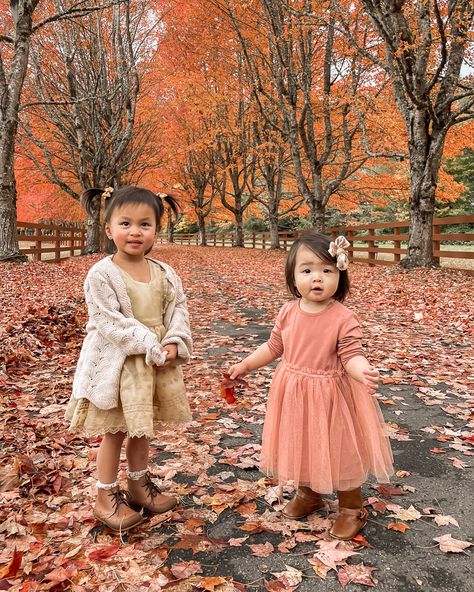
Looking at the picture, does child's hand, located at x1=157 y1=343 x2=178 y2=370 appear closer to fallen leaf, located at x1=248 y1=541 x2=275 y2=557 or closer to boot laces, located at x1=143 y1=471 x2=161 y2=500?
boot laces, located at x1=143 y1=471 x2=161 y2=500

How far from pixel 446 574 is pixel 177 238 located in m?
53.8

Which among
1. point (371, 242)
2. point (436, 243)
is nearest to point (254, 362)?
point (436, 243)

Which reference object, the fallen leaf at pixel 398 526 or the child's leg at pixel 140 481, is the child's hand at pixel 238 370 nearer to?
the child's leg at pixel 140 481

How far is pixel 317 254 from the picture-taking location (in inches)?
90.4

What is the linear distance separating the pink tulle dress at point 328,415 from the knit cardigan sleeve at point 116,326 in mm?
721

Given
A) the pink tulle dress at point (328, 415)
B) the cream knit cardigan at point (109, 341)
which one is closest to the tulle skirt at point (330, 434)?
the pink tulle dress at point (328, 415)

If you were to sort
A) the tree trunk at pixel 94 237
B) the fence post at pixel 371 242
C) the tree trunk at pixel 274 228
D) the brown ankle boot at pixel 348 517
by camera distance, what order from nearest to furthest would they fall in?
the brown ankle boot at pixel 348 517, the fence post at pixel 371 242, the tree trunk at pixel 94 237, the tree trunk at pixel 274 228

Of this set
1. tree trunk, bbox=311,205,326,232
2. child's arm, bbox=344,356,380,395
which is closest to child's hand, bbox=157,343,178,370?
child's arm, bbox=344,356,380,395

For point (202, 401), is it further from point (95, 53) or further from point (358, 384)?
point (95, 53)

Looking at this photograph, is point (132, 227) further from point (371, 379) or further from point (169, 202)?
point (371, 379)

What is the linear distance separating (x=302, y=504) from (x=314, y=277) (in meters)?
1.27

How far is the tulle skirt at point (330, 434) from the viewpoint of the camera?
7.38 feet

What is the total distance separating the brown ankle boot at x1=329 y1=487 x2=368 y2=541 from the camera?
2291mm

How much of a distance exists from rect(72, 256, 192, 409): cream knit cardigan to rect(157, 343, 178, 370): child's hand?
2cm
